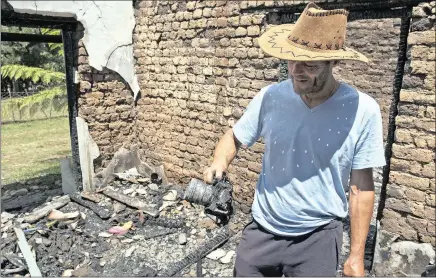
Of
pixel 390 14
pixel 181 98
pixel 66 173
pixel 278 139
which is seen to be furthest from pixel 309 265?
pixel 66 173

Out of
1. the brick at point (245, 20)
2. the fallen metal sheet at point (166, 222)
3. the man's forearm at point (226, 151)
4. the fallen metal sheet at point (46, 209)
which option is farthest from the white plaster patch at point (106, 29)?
the man's forearm at point (226, 151)

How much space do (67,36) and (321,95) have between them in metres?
4.50

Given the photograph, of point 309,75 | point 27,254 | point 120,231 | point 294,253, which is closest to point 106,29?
point 120,231

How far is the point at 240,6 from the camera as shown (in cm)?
421

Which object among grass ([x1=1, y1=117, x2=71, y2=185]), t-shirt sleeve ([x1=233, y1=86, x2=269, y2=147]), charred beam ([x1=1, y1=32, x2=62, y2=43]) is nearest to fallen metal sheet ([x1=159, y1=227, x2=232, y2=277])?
t-shirt sleeve ([x1=233, y1=86, x2=269, y2=147])

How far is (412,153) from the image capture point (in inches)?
125

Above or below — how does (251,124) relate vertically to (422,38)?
below

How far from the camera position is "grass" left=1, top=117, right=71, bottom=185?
726 cm

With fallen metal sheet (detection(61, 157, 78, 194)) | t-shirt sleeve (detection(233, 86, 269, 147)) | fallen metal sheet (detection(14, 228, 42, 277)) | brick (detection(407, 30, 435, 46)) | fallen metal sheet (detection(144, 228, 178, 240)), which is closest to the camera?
t-shirt sleeve (detection(233, 86, 269, 147))

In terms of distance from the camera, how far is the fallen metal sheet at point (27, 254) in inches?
144

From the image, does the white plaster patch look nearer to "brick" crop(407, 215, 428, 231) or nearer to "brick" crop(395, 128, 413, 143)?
"brick" crop(395, 128, 413, 143)

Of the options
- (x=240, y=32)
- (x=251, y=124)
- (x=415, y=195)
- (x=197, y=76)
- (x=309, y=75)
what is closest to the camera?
(x=309, y=75)

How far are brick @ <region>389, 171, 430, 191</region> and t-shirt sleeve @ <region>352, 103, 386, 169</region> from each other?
1.64m

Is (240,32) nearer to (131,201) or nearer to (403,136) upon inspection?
(403,136)
